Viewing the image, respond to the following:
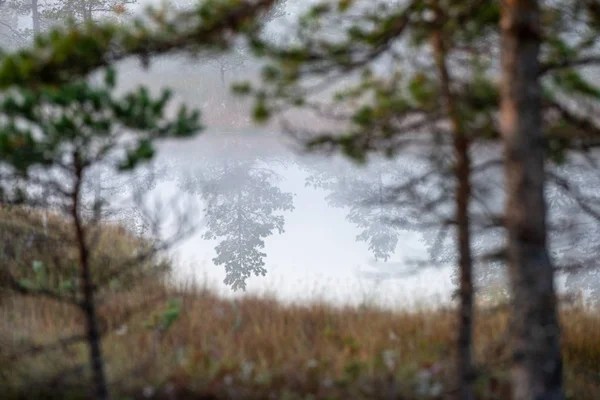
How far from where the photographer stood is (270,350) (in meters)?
6.19

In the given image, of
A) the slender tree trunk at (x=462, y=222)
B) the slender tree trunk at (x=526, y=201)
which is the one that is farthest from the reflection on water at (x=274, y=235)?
the slender tree trunk at (x=526, y=201)

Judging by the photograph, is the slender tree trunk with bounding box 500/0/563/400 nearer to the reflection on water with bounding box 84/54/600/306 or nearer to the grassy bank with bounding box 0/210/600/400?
the grassy bank with bounding box 0/210/600/400

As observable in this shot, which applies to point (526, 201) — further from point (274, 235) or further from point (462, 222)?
point (274, 235)

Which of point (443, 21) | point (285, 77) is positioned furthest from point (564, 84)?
point (285, 77)

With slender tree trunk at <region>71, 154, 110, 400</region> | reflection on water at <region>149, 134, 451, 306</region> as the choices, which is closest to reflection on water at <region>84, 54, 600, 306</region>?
reflection on water at <region>149, 134, 451, 306</region>

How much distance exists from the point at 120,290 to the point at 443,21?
5.44 meters

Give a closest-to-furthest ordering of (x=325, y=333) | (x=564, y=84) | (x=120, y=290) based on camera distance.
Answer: (x=564, y=84), (x=325, y=333), (x=120, y=290)

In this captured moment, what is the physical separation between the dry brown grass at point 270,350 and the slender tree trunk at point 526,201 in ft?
0.80

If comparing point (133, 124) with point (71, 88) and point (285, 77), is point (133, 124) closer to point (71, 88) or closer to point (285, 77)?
point (71, 88)

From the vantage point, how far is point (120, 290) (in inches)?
328

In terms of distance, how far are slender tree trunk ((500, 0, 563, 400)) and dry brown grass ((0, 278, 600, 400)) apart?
0.24 m

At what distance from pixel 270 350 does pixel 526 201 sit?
296 cm

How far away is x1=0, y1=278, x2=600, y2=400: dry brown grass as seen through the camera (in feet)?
16.9

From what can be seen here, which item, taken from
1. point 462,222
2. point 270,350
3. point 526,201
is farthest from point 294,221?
point 526,201
